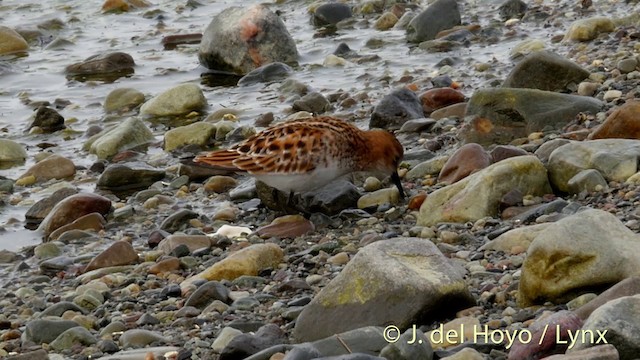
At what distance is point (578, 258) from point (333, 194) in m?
3.82

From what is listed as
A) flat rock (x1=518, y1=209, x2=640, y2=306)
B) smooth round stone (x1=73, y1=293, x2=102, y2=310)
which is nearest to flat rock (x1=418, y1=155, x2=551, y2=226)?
flat rock (x1=518, y1=209, x2=640, y2=306)

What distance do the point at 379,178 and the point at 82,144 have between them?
463cm

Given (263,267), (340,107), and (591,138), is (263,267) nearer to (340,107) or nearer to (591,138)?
(591,138)

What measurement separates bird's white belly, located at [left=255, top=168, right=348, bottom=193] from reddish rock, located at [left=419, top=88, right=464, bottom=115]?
299 centimetres

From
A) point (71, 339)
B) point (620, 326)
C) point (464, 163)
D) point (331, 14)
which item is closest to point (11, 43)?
point (331, 14)

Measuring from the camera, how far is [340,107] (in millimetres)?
13516

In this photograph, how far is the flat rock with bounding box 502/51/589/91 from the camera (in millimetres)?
11594

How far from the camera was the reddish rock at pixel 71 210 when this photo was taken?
10.5 meters

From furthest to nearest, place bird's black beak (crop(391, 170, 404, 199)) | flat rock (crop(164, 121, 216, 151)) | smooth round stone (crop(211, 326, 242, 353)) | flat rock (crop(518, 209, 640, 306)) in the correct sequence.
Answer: flat rock (crop(164, 121, 216, 151)) < bird's black beak (crop(391, 170, 404, 199)) < smooth round stone (crop(211, 326, 242, 353)) < flat rock (crop(518, 209, 640, 306))

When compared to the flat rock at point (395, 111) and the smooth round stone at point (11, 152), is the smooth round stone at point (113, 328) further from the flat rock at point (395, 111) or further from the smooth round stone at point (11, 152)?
the smooth round stone at point (11, 152)

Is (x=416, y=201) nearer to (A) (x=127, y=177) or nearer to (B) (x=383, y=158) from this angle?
(B) (x=383, y=158)

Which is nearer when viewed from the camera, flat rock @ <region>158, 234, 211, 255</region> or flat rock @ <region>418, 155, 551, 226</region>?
flat rock @ <region>418, 155, 551, 226</region>

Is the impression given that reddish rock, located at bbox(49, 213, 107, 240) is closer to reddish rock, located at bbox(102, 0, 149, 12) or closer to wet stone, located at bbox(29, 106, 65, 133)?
wet stone, located at bbox(29, 106, 65, 133)

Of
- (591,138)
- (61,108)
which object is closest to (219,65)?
(61,108)
